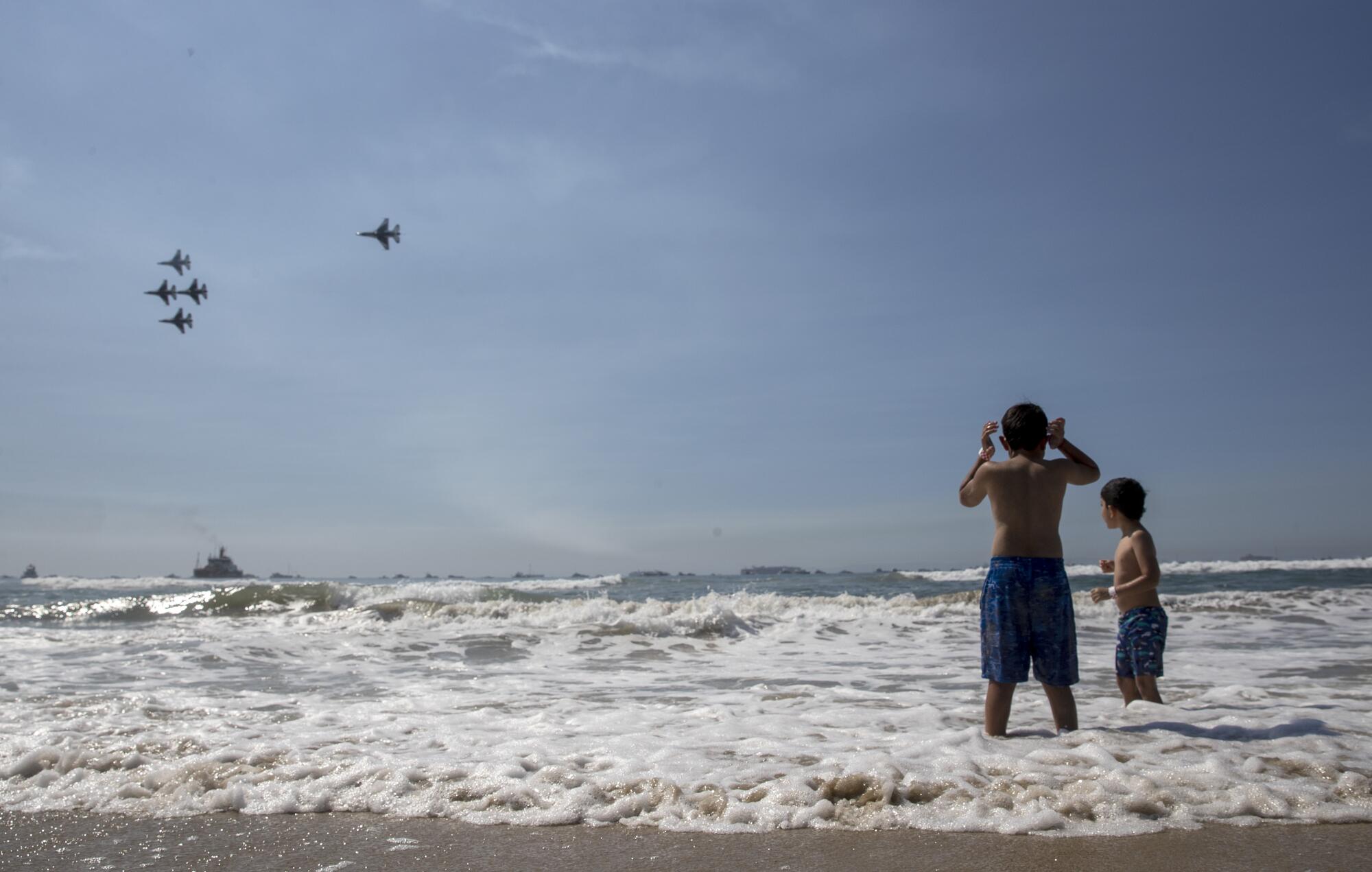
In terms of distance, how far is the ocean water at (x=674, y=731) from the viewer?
348 centimetres

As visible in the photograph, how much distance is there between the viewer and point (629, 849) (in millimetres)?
3074

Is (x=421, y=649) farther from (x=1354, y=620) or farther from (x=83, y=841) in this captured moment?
(x=1354, y=620)

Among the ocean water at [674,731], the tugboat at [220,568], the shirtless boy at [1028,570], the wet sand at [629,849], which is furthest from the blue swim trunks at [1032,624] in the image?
the tugboat at [220,568]

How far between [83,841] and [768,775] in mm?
2840

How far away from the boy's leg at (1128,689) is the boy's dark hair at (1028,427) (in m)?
1.98

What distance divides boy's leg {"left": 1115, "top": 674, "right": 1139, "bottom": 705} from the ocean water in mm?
129

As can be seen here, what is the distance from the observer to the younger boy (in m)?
5.13

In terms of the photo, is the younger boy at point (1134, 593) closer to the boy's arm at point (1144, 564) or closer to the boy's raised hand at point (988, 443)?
the boy's arm at point (1144, 564)

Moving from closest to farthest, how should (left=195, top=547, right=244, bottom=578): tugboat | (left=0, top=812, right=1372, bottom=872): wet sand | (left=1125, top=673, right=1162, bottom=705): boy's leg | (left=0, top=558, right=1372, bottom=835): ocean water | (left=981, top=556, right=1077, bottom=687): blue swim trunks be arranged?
(left=0, top=812, right=1372, bottom=872): wet sand < (left=0, top=558, right=1372, bottom=835): ocean water < (left=981, top=556, right=1077, bottom=687): blue swim trunks < (left=1125, top=673, right=1162, bottom=705): boy's leg < (left=195, top=547, right=244, bottom=578): tugboat

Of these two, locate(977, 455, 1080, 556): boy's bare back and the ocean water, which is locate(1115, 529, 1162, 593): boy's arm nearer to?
the ocean water

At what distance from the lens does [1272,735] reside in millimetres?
4449

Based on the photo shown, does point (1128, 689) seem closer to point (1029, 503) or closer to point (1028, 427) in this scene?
point (1029, 503)

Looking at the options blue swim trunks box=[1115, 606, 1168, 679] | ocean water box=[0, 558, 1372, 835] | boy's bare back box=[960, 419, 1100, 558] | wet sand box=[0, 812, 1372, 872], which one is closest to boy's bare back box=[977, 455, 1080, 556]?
boy's bare back box=[960, 419, 1100, 558]

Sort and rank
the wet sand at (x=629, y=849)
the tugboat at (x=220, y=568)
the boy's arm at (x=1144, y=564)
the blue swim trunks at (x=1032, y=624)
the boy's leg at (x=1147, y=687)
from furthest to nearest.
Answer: the tugboat at (x=220, y=568), the boy's leg at (x=1147, y=687), the boy's arm at (x=1144, y=564), the blue swim trunks at (x=1032, y=624), the wet sand at (x=629, y=849)
